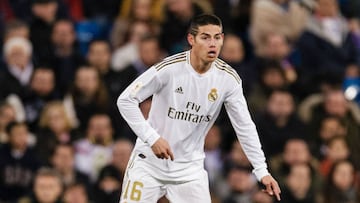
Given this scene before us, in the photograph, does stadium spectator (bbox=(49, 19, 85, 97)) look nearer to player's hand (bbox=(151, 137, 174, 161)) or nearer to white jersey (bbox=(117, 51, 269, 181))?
white jersey (bbox=(117, 51, 269, 181))

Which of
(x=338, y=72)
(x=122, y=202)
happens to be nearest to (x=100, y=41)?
(x=338, y=72)

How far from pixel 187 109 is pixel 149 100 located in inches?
184

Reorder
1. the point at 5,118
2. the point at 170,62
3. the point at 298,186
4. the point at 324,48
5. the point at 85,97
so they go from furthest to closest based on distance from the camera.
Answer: the point at 324,48, the point at 85,97, the point at 5,118, the point at 298,186, the point at 170,62

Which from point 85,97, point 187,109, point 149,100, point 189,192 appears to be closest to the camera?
point 187,109

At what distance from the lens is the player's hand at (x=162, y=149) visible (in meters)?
9.97

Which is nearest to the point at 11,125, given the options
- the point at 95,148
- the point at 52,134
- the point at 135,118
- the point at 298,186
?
the point at 52,134

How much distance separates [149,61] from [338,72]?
232 centimetres

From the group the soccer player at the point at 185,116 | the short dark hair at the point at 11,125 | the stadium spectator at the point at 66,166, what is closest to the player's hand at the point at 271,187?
the soccer player at the point at 185,116

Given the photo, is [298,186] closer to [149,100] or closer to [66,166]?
[149,100]

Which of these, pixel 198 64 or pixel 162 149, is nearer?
pixel 162 149

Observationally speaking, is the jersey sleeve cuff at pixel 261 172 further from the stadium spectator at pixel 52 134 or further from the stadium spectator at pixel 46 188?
the stadium spectator at pixel 52 134

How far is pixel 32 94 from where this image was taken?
15297 mm

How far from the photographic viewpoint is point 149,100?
1515 centimetres

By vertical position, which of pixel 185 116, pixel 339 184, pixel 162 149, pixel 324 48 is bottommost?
pixel 339 184
